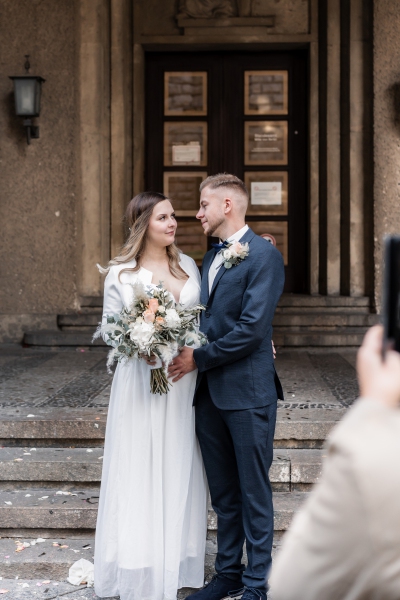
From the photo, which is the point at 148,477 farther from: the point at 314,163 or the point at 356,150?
the point at 314,163

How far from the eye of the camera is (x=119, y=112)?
9367mm

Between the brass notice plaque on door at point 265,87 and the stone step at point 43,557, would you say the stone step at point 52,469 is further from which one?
the brass notice plaque on door at point 265,87

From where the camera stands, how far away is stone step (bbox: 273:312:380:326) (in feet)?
28.6

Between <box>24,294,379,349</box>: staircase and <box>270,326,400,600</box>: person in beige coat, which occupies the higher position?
<box>270,326,400,600</box>: person in beige coat

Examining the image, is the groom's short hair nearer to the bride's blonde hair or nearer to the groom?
the groom

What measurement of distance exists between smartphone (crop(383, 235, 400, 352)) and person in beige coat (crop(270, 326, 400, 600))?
0.24 ft

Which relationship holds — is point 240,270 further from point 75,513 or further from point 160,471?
point 75,513

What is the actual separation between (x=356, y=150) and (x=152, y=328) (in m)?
6.43

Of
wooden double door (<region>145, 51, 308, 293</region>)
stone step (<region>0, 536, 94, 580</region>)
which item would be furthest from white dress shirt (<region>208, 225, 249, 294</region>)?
wooden double door (<region>145, 51, 308, 293</region>)

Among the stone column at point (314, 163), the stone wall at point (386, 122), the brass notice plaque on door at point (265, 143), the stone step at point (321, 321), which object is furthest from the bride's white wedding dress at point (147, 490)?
the brass notice plaque on door at point (265, 143)

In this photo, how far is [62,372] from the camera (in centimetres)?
710

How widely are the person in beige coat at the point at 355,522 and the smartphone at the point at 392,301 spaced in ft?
0.24

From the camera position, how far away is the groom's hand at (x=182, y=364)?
3637 mm

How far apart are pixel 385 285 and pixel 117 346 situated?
243cm
